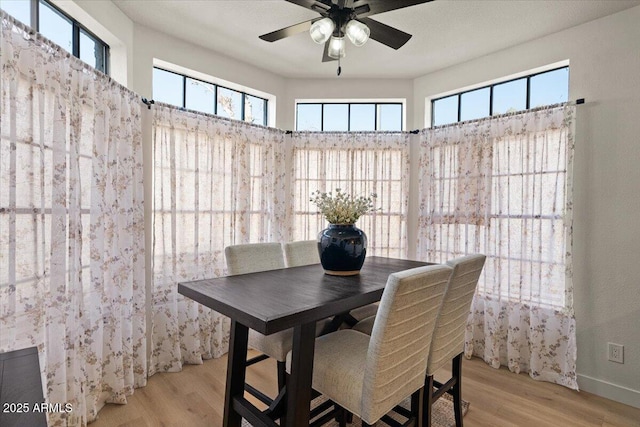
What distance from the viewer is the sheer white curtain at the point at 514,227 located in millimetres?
2611

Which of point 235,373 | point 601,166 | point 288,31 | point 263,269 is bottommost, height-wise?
point 235,373

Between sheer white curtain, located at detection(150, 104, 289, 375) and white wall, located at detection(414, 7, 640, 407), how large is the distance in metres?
2.73

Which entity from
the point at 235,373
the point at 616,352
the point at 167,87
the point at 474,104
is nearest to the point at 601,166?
the point at 474,104

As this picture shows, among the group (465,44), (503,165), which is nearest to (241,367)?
(503,165)

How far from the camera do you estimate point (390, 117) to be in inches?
148

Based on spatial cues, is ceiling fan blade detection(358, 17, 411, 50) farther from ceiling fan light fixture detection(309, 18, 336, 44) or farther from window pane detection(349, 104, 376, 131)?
window pane detection(349, 104, 376, 131)

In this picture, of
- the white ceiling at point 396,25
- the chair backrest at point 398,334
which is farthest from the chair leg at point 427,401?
the white ceiling at point 396,25

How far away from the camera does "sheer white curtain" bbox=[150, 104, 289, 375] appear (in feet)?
8.89

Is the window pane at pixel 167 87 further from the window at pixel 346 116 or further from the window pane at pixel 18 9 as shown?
the window at pixel 346 116

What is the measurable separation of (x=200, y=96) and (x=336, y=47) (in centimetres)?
173

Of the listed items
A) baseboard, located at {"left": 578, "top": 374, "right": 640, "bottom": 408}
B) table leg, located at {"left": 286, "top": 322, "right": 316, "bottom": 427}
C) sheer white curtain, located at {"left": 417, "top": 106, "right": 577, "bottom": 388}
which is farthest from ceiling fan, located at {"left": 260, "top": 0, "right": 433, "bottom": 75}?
baseboard, located at {"left": 578, "top": 374, "right": 640, "bottom": 408}

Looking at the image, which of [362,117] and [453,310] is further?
[362,117]

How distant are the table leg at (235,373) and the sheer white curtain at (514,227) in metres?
2.25

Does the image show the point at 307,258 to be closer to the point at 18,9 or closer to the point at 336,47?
the point at 336,47
